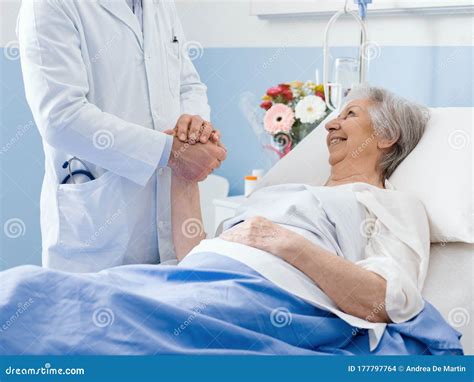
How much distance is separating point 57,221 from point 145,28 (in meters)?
0.44

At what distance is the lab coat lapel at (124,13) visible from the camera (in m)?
1.49

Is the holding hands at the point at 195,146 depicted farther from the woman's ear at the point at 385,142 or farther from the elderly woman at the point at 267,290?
the woman's ear at the point at 385,142

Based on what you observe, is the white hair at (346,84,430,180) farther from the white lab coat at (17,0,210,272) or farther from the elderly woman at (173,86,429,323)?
the white lab coat at (17,0,210,272)

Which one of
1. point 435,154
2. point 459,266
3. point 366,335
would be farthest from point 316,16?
point 366,335

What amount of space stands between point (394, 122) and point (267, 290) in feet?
1.97

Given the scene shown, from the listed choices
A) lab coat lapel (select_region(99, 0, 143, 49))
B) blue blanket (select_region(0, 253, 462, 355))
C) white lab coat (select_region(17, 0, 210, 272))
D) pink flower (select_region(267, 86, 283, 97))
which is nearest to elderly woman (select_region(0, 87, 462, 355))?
blue blanket (select_region(0, 253, 462, 355))

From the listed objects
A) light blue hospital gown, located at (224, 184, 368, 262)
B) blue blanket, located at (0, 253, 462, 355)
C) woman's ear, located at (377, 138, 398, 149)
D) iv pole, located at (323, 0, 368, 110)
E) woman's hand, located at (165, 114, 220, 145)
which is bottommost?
blue blanket, located at (0, 253, 462, 355)

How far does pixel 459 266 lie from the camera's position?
5.04 ft

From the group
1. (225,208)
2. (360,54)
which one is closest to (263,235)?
(225,208)

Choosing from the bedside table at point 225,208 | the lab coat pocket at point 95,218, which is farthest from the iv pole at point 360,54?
the lab coat pocket at point 95,218

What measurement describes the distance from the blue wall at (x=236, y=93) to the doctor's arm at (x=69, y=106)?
0.83m

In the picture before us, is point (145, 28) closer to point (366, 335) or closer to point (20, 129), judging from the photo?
point (366, 335)

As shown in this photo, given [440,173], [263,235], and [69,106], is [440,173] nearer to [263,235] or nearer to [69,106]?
[263,235]

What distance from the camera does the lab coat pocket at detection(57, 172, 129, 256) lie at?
1.50m
